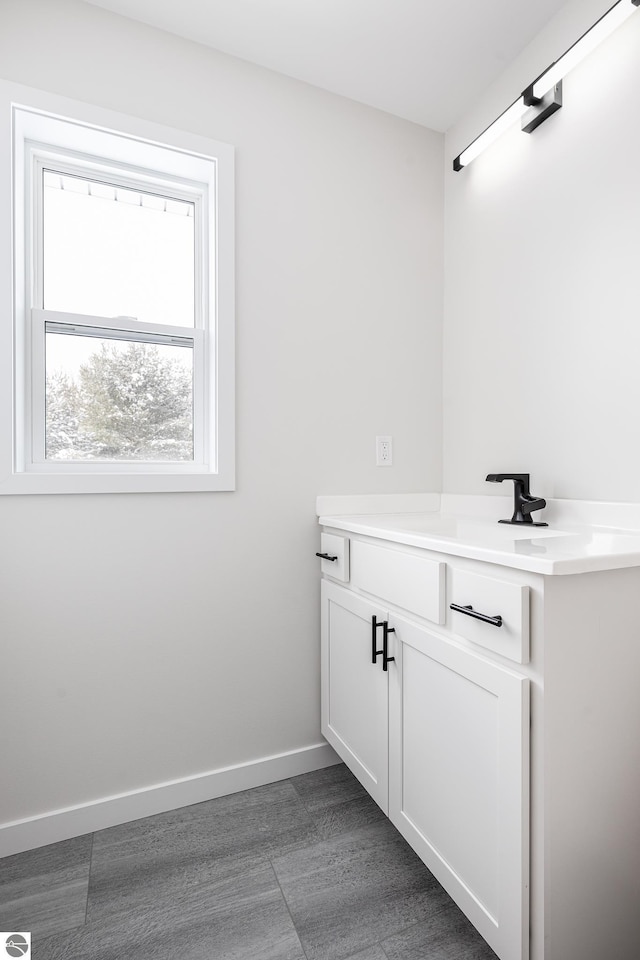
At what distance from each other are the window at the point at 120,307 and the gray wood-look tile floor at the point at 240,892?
3.41ft

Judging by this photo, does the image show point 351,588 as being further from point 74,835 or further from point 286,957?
point 74,835

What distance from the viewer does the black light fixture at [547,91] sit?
4.15 ft

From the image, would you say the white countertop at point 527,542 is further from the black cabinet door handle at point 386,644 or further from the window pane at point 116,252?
the window pane at point 116,252

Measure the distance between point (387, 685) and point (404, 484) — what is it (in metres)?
0.84

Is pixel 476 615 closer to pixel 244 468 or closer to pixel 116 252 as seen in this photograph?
pixel 244 468

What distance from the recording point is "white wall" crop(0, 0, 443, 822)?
4.82 feet

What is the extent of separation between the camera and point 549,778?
88 cm

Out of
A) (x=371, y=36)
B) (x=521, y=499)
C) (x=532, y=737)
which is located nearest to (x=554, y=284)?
(x=521, y=499)

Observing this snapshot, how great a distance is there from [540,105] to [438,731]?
1826mm

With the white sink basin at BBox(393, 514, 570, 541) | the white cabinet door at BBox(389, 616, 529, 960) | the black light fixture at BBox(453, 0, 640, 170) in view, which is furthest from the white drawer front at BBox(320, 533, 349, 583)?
the black light fixture at BBox(453, 0, 640, 170)

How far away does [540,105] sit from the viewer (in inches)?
61.0

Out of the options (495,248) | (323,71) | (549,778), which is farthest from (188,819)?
(323,71)

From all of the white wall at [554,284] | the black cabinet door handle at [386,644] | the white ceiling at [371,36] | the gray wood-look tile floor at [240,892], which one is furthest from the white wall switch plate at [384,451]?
the white ceiling at [371,36]

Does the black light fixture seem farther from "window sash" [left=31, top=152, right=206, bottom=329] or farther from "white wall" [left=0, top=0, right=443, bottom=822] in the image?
"window sash" [left=31, top=152, right=206, bottom=329]
